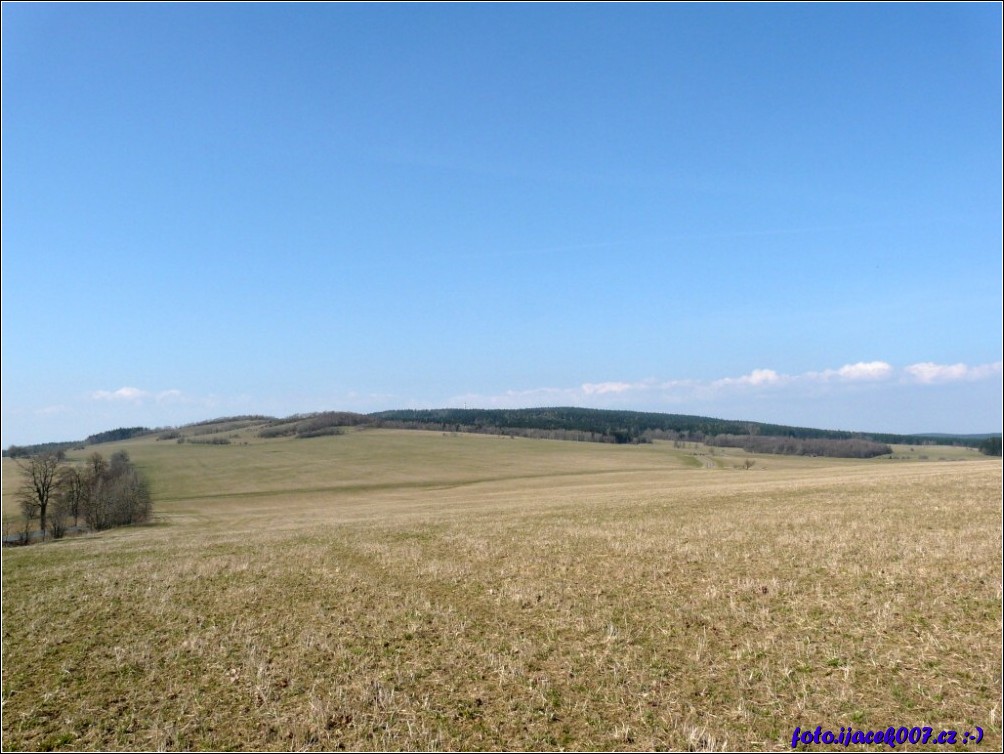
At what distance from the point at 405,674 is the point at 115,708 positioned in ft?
16.4

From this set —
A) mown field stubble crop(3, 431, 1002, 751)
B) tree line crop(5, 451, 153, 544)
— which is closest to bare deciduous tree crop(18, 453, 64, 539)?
tree line crop(5, 451, 153, 544)

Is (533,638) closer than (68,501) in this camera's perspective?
Yes

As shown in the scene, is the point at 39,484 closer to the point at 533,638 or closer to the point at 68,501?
the point at 68,501

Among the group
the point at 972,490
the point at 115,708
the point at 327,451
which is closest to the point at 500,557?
the point at 115,708

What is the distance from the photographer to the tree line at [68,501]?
195ft

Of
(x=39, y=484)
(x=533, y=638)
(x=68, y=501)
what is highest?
(x=533, y=638)

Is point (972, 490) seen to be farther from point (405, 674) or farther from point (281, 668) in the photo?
point (281, 668)

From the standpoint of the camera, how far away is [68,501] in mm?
62562

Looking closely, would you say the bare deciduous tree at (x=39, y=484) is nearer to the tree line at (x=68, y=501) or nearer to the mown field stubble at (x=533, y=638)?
the tree line at (x=68, y=501)

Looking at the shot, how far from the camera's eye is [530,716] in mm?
9359

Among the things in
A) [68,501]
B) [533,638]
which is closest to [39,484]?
[68,501]

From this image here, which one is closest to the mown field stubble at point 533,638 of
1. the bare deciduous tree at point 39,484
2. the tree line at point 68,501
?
the bare deciduous tree at point 39,484

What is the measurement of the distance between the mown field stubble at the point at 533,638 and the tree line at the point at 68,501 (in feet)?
147

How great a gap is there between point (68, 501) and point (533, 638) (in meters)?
68.2
